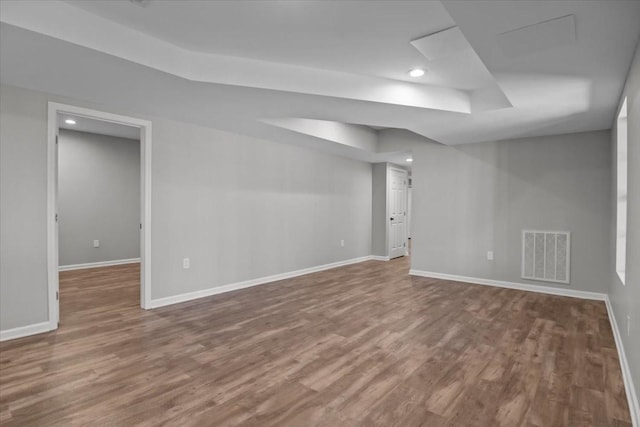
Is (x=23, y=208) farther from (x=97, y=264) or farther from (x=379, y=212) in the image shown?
(x=379, y=212)

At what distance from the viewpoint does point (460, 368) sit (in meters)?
2.42

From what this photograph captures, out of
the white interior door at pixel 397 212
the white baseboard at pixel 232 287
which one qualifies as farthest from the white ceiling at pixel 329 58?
the white interior door at pixel 397 212

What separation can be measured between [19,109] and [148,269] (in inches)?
76.2

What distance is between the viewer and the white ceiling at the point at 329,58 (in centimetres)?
192

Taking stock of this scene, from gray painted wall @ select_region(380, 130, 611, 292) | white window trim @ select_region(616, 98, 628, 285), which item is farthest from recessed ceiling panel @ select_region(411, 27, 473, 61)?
gray painted wall @ select_region(380, 130, 611, 292)

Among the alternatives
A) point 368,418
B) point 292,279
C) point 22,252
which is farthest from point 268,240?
point 368,418

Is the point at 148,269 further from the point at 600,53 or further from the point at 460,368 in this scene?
the point at 600,53

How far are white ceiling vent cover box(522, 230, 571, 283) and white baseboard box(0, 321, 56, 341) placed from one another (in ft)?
18.9

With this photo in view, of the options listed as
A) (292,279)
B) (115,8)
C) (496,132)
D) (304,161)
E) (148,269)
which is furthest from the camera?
(304,161)

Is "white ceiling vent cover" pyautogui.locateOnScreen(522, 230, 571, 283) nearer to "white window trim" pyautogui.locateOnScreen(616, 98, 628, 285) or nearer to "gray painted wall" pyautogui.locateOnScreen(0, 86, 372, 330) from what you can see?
"white window trim" pyautogui.locateOnScreen(616, 98, 628, 285)

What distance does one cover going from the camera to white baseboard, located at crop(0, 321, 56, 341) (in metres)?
2.87

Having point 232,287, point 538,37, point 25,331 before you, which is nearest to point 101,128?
point 232,287

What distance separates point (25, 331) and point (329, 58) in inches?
143

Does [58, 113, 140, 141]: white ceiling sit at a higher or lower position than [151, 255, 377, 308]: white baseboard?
higher
